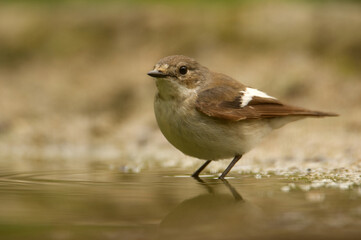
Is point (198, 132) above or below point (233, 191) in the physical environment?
above

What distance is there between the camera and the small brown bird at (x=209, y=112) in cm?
477

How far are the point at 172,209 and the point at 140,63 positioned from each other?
6.98 meters

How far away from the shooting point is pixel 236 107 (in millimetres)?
5090

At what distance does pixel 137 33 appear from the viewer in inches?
407

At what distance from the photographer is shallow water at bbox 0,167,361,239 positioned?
8.68 ft

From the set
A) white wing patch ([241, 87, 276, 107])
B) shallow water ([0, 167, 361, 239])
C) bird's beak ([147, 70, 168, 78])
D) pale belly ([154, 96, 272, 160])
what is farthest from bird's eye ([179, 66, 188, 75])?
shallow water ([0, 167, 361, 239])

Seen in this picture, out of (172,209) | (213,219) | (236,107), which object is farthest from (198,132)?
(213,219)

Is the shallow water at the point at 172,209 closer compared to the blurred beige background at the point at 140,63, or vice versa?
the shallow water at the point at 172,209

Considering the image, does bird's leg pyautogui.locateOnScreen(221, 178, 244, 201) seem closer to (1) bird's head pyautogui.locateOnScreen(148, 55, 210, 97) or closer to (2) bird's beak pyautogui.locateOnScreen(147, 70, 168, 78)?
(1) bird's head pyautogui.locateOnScreen(148, 55, 210, 97)

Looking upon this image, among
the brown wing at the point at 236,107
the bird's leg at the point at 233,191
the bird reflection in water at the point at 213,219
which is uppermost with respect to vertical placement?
the brown wing at the point at 236,107

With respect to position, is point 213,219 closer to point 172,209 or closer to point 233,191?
point 172,209

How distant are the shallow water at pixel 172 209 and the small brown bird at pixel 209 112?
1.08ft

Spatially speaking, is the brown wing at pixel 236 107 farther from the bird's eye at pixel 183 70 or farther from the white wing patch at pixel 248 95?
the bird's eye at pixel 183 70

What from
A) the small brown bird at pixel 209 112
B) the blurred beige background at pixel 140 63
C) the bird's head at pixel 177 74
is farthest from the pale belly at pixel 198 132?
the blurred beige background at pixel 140 63
